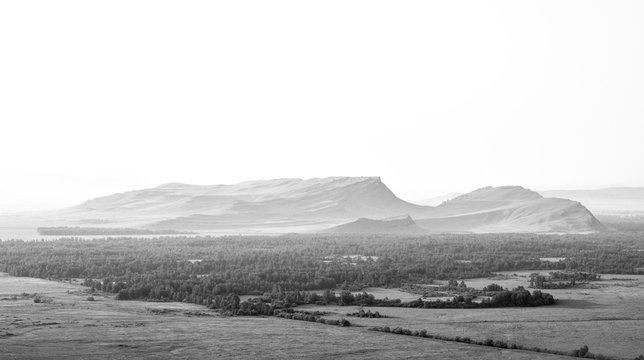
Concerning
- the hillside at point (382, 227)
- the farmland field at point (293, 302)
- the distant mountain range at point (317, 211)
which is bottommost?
the farmland field at point (293, 302)

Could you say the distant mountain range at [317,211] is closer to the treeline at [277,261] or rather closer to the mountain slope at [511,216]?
the mountain slope at [511,216]

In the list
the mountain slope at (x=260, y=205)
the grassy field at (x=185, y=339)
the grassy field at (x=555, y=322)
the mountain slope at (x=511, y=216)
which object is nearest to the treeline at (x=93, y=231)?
the mountain slope at (x=260, y=205)

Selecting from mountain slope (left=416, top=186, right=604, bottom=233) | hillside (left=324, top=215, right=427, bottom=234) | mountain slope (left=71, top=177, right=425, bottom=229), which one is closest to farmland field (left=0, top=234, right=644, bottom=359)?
hillside (left=324, top=215, right=427, bottom=234)

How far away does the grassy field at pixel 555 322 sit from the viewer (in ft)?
120

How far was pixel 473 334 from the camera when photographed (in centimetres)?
3816

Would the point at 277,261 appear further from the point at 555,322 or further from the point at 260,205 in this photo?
the point at 260,205

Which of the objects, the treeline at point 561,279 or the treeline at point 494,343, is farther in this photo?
the treeline at point 561,279

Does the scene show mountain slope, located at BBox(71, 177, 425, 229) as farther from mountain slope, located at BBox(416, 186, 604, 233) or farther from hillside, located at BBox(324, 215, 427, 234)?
hillside, located at BBox(324, 215, 427, 234)

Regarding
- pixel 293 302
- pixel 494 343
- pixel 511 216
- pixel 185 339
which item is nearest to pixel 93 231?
pixel 511 216

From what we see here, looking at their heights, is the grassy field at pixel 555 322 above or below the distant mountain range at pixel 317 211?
below

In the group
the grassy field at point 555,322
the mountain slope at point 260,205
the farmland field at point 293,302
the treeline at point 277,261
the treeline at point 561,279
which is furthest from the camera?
the mountain slope at point 260,205

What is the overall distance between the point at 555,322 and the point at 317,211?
10711cm

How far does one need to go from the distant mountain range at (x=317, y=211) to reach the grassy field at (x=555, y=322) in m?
76.2

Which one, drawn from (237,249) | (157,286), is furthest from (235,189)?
(157,286)
